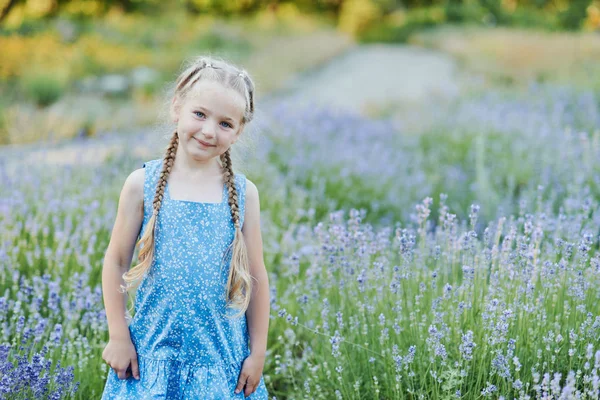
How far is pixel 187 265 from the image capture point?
7.37 feet

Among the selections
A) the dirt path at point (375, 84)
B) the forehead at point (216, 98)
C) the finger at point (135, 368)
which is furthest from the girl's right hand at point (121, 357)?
the dirt path at point (375, 84)

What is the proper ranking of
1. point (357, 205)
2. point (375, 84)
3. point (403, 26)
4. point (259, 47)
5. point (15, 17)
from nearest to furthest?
1. point (357, 205)
2. point (375, 84)
3. point (15, 17)
4. point (259, 47)
5. point (403, 26)

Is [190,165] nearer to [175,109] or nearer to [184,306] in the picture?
[175,109]

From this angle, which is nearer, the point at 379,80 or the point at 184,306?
the point at 184,306

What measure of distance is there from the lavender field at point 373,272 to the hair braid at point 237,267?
16cm

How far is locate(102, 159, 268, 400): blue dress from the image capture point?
7.35 feet

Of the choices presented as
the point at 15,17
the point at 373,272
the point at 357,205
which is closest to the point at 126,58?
the point at 15,17

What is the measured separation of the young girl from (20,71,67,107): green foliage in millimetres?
8298

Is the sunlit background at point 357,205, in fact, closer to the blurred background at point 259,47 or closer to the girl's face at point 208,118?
the blurred background at point 259,47

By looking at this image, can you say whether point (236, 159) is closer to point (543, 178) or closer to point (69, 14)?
point (543, 178)

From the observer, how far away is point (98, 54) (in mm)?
12508

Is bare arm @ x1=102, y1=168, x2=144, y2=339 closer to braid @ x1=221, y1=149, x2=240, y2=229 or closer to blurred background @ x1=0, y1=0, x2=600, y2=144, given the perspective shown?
braid @ x1=221, y1=149, x2=240, y2=229

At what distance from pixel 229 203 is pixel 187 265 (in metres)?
0.23

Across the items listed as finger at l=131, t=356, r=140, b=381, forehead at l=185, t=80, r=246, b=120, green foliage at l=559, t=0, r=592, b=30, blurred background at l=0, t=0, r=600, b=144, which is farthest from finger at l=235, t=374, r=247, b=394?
green foliage at l=559, t=0, r=592, b=30
